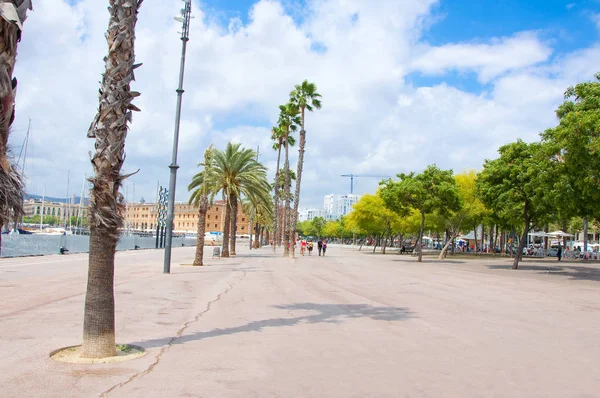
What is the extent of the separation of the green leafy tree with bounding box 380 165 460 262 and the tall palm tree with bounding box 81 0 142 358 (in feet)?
99.8

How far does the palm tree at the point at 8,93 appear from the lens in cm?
470

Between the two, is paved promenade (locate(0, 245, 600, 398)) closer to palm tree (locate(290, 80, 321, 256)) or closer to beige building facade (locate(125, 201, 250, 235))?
palm tree (locate(290, 80, 321, 256))

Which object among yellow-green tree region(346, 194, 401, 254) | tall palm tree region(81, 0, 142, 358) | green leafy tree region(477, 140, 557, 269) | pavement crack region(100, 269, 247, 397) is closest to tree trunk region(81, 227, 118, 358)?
tall palm tree region(81, 0, 142, 358)

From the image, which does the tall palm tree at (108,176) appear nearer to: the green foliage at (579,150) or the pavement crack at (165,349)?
the pavement crack at (165,349)

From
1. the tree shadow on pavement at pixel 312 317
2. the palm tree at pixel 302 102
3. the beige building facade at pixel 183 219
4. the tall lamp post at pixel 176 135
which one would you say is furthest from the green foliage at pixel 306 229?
the tree shadow on pavement at pixel 312 317

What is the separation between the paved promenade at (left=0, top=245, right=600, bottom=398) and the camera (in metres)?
5.73

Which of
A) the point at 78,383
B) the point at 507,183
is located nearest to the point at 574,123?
the point at 507,183

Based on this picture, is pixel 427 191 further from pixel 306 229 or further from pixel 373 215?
pixel 306 229

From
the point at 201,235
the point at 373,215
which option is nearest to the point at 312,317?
the point at 201,235

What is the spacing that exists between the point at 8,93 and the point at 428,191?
112ft

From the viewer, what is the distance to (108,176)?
22.5ft

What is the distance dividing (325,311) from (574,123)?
15.2 m

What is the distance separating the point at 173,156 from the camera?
22.2 m

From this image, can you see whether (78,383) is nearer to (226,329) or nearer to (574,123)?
(226,329)
